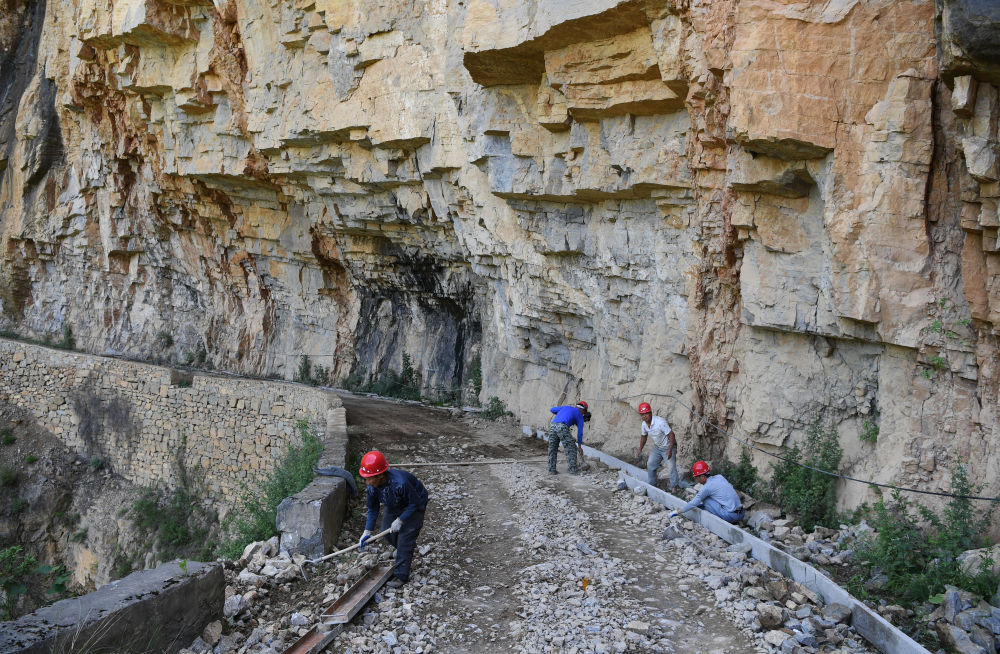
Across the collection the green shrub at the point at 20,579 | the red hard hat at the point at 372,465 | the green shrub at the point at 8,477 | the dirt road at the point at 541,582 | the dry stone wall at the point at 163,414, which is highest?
the red hard hat at the point at 372,465

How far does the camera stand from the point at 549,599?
5039 mm

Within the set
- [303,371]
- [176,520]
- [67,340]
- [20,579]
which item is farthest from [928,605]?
[67,340]

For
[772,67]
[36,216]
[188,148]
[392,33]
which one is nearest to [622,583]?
[772,67]

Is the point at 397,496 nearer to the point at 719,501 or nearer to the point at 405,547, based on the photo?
the point at 405,547

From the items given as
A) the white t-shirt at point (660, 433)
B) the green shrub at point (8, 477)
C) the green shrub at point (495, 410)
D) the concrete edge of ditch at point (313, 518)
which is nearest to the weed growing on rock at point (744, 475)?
the white t-shirt at point (660, 433)

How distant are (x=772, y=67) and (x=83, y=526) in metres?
17.0

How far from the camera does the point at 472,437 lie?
12.7 metres

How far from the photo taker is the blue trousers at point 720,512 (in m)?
6.54

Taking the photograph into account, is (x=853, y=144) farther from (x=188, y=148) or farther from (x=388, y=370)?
(x=188, y=148)

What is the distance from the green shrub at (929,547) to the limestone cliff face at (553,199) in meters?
0.40

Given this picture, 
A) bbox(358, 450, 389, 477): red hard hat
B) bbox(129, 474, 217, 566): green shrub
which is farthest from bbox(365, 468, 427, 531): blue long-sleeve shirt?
bbox(129, 474, 217, 566): green shrub

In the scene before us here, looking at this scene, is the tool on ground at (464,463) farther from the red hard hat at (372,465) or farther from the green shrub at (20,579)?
the green shrub at (20,579)

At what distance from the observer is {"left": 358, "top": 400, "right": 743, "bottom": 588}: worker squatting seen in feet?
17.4

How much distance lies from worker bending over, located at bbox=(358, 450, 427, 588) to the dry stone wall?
381 cm
